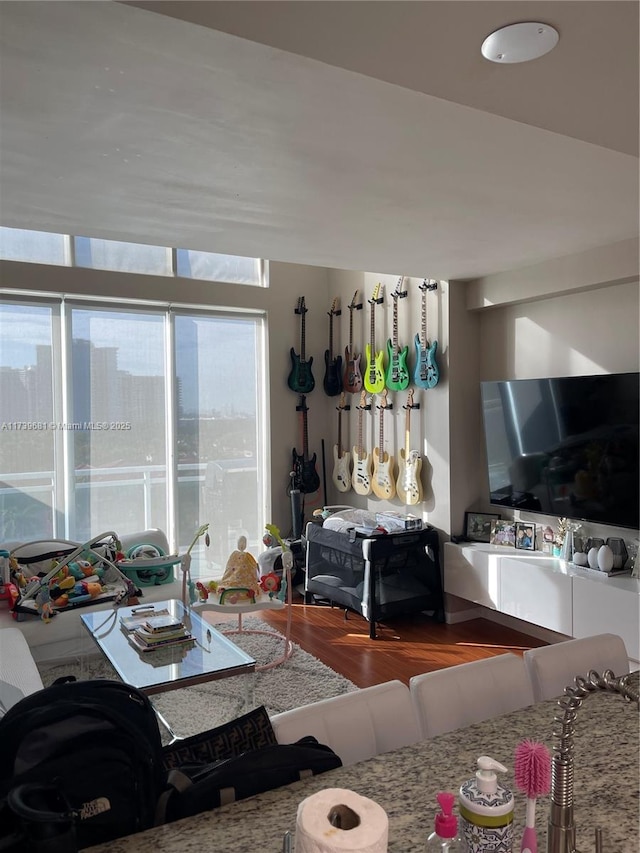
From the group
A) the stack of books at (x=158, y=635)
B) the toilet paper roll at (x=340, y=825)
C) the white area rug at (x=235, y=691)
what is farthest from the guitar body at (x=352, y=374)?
the toilet paper roll at (x=340, y=825)

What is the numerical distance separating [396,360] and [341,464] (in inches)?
45.5

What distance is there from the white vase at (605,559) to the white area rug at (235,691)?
1521 millimetres

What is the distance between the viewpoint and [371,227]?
10.0 ft

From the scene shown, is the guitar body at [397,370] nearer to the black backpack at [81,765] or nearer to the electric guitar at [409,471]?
the electric guitar at [409,471]

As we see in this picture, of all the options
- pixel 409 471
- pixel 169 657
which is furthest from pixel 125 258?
pixel 169 657

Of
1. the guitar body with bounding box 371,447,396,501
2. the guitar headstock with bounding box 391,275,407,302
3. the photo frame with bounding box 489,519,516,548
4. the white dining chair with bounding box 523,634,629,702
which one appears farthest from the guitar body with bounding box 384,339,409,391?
the white dining chair with bounding box 523,634,629,702

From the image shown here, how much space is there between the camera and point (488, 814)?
880 millimetres

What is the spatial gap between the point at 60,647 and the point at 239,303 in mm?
3033

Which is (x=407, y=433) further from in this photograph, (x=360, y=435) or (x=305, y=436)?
(x=305, y=436)

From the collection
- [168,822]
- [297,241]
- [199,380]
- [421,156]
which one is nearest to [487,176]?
[421,156]

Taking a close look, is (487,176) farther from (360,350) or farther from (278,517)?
(278,517)

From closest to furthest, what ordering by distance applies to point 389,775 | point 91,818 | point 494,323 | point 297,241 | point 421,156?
point 91,818
point 389,775
point 421,156
point 297,241
point 494,323

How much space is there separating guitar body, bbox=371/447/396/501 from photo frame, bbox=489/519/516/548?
35.8 inches

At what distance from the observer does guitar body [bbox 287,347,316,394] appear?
555 centimetres
